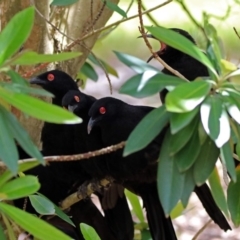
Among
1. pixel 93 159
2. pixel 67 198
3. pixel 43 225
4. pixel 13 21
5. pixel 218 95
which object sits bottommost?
pixel 67 198

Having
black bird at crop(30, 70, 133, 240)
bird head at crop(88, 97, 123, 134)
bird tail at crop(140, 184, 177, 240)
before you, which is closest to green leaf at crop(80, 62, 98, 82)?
black bird at crop(30, 70, 133, 240)

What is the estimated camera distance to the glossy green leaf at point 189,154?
3.89 feet

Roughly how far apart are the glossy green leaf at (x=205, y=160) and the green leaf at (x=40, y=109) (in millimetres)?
314

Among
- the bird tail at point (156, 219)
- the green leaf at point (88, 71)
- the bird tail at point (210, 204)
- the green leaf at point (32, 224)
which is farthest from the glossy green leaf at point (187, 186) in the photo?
the green leaf at point (88, 71)

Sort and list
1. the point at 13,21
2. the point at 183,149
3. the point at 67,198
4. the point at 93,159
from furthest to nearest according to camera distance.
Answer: the point at 67,198
the point at 93,159
the point at 183,149
the point at 13,21

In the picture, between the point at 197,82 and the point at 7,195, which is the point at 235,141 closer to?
the point at 197,82

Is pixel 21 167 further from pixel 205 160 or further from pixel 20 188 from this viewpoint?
pixel 205 160

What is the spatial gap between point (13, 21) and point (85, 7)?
3.84ft

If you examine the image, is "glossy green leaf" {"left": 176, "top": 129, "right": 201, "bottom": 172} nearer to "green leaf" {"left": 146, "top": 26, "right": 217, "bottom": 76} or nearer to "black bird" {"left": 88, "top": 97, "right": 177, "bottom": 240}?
"green leaf" {"left": 146, "top": 26, "right": 217, "bottom": 76}

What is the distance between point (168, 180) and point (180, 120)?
128mm

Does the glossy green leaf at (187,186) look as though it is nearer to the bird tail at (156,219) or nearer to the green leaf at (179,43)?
the green leaf at (179,43)

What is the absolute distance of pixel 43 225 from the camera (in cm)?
112

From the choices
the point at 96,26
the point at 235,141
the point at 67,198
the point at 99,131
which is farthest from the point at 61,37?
the point at 235,141

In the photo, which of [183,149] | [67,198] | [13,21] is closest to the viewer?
[13,21]
